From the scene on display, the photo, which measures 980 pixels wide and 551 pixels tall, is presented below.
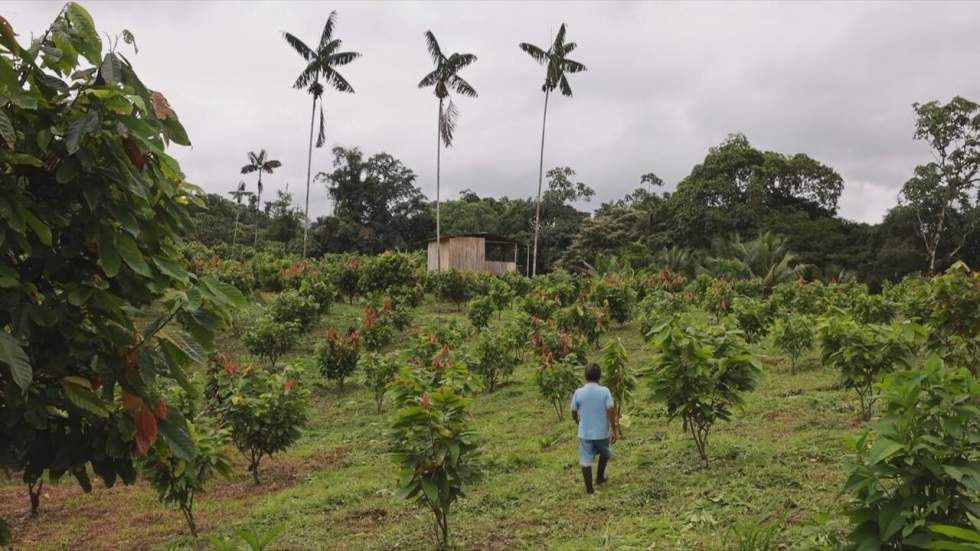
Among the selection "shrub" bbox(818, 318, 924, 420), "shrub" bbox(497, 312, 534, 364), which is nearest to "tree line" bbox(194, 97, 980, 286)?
"shrub" bbox(497, 312, 534, 364)

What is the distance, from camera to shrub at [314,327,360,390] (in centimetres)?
1587

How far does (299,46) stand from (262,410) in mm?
29973

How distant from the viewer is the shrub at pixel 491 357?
579 inches

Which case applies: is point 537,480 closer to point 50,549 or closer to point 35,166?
point 50,549

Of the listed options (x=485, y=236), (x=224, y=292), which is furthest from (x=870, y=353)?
(x=485, y=236)

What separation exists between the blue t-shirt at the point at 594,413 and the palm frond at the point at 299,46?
105ft

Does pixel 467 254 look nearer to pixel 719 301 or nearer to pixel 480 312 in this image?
pixel 480 312

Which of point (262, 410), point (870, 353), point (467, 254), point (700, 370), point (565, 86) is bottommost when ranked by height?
point (262, 410)

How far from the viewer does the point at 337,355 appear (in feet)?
52.3

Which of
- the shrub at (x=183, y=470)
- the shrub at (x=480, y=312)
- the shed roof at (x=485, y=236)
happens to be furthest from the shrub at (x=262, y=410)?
the shed roof at (x=485, y=236)

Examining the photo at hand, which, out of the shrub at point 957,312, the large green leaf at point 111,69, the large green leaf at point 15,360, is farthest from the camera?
the shrub at point 957,312

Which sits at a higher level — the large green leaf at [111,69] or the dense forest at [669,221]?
the dense forest at [669,221]

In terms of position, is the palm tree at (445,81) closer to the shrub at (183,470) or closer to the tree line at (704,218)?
the tree line at (704,218)

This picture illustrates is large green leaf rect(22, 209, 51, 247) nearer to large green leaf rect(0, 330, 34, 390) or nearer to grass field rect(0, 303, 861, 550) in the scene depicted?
large green leaf rect(0, 330, 34, 390)
